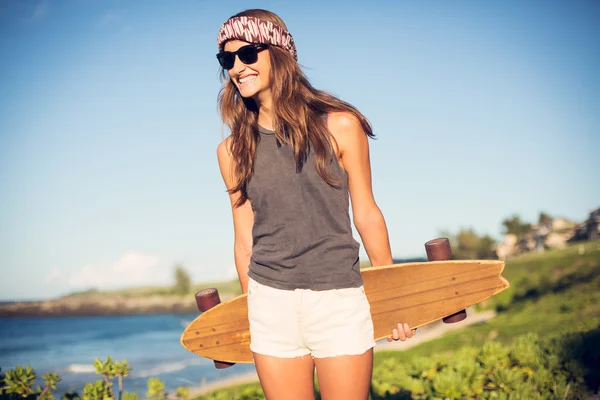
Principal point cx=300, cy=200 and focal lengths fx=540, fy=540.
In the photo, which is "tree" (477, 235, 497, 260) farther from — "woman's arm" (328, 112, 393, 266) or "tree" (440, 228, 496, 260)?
"woman's arm" (328, 112, 393, 266)

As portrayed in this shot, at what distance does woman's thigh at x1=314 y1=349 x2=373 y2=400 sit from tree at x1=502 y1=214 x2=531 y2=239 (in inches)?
3406

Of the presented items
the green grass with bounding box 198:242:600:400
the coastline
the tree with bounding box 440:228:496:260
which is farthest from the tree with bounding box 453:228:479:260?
the green grass with bounding box 198:242:600:400

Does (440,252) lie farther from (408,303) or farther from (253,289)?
(253,289)

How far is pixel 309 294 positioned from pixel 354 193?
49cm

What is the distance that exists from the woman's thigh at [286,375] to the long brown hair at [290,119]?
0.72 metres

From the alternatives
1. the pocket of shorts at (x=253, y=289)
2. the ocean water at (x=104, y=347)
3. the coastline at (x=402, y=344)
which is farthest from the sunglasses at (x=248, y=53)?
the ocean water at (x=104, y=347)

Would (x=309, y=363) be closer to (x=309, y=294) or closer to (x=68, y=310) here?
(x=309, y=294)

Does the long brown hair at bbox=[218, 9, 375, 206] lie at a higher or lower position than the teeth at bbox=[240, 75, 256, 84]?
lower

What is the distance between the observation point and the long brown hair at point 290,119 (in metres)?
2.18

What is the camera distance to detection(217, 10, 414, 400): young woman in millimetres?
2078

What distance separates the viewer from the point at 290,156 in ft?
7.25

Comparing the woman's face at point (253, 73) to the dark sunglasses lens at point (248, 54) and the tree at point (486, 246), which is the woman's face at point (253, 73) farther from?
the tree at point (486, 246)

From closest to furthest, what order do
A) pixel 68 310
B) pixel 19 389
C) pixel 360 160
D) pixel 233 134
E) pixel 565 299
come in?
pixel 360 160
pixel 233 134
pixel 19 389
pixel 565 299
pixel 68 310

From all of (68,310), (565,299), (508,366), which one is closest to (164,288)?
(68,310)
